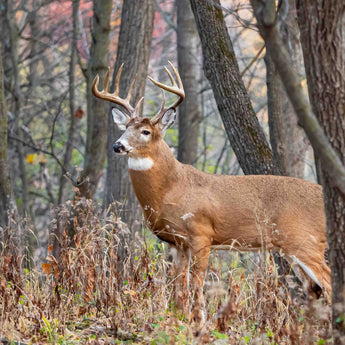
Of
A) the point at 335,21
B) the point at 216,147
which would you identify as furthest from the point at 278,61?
the point at 216,147

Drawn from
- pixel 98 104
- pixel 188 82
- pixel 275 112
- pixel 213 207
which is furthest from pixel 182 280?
pixel 188 82

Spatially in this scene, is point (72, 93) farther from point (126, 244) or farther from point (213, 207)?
point (126, 244)

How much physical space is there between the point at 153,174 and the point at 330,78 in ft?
10.0

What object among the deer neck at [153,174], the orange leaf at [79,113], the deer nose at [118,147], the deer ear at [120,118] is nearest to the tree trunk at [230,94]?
the deer neck at [153,174]

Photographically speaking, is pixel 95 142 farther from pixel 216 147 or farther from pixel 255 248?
pixel 216 147

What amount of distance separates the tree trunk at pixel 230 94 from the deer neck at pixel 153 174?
0.95 m

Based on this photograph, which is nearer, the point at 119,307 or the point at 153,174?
the point at 119,307

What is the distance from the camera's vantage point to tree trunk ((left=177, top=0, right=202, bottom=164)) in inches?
488

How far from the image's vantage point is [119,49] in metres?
8.93

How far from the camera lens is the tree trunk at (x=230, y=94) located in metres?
7.10

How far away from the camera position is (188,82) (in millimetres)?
12414

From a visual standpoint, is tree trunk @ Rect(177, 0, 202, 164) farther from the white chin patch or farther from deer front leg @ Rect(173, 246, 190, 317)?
deer front leg @ Rect(173, 246, 190, 317)

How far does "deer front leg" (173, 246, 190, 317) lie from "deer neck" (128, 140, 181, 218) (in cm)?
55

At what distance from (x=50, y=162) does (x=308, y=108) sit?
53.0ft
